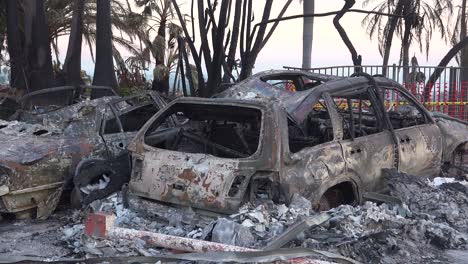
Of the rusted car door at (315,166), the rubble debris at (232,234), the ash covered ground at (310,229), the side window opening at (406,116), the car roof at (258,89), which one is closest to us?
the rubble debris at (232,234)

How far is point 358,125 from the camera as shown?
7.12m

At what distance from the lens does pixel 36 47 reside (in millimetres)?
15438

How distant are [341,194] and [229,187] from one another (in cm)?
161

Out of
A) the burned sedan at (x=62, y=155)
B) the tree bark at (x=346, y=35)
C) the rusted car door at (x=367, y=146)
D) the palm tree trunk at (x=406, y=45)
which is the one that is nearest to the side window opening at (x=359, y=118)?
the rusted car door at (x=367, y=146)

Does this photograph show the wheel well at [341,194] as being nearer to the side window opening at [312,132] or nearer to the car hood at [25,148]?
the side window opening at [312,132]

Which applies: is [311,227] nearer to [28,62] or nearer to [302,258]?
[302,258]

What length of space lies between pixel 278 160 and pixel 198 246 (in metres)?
1.15

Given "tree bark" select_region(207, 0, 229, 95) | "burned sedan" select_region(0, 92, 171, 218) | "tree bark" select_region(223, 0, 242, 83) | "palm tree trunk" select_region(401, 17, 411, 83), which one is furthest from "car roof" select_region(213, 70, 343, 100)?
"palm tree trunk" select_region(401, 17, 411, 83)

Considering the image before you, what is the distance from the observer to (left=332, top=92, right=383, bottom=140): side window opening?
651 centimetres

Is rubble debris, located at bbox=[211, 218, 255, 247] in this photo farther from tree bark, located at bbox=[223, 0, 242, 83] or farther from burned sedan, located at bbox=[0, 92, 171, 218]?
tree bark, located at bbox=[223, 0, 242, 83]

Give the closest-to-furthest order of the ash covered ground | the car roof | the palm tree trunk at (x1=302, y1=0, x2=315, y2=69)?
the ash covered ground, the car roof, the palm tree trunk at (x1=302, y1=0, x2=315, y2=69)

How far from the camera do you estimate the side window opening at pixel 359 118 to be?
651cm

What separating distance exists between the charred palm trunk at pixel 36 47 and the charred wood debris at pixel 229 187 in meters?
7.62

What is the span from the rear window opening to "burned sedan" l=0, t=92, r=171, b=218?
0.61 metres
